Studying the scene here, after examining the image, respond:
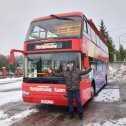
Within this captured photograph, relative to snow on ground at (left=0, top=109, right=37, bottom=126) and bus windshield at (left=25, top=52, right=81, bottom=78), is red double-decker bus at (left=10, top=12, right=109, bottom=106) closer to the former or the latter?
bus windshield at (left=25, top=52, right=81, bottom=78)

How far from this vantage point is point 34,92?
9.27m

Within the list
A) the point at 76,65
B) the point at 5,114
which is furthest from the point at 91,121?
the point at 5,114

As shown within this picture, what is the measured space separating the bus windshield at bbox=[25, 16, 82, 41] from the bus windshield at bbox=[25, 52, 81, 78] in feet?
2.25

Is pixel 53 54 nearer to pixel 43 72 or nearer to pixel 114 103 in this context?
pixel 43 72

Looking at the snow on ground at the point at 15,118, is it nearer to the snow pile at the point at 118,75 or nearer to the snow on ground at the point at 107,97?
→ the snow on ground at the point at 107,97

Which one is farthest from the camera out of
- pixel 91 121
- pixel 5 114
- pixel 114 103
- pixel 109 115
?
pixel 114 103

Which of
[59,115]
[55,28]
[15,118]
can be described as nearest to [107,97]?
[59,115]

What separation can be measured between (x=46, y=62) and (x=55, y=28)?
136 cm

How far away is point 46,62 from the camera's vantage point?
949 cm

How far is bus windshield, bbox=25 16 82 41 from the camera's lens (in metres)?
9.45

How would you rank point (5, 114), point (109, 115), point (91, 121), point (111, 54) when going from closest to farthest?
point (91, 121) → point (109, 115) → point (5, 114) → point (111, 54)

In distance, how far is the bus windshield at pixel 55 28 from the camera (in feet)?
31.0

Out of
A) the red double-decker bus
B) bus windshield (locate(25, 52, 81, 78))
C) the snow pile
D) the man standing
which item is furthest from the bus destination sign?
the snow pile

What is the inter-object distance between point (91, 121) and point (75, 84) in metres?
1.27
